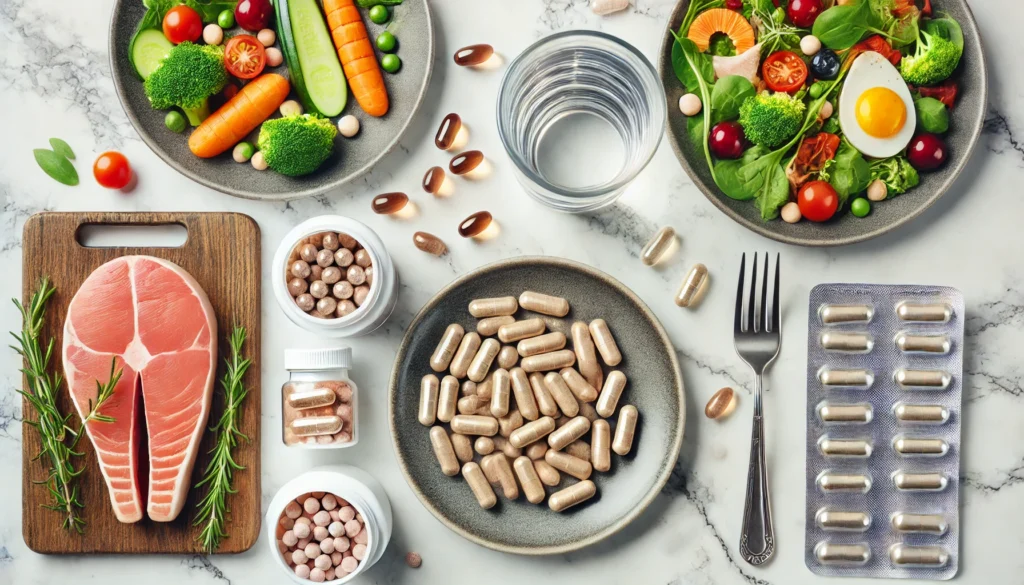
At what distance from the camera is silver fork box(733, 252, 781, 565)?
1.61m

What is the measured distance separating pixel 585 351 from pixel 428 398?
1.10 ft

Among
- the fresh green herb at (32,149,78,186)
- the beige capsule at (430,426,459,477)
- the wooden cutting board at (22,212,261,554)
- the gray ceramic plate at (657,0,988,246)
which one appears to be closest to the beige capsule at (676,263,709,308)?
the gray ceramic plate at (657,0,988,246)

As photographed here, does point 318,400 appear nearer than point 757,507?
Yes

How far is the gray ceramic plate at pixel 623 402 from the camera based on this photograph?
5.15ft

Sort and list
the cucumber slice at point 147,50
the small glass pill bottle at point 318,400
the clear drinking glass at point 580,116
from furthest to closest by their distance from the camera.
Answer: the cucumber slice at point 147,50
the small glass pill bottle at point 318,400
the clear drinking glass at point 580,116

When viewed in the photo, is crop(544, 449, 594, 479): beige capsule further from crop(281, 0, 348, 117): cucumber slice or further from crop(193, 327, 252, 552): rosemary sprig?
crop(281, 0, 348, 117): cucumber slice

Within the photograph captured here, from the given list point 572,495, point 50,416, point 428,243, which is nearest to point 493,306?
point 428,243

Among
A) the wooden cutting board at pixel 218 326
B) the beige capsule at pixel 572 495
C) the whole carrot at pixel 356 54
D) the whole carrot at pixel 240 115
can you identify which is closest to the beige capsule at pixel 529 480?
the beige capsule at pixel 572 495

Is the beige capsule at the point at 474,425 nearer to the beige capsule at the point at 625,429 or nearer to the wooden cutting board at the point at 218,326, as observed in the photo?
the beige capsule at the point at 625,429

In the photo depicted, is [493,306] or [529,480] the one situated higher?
[493,306]

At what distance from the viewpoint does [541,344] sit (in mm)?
1598

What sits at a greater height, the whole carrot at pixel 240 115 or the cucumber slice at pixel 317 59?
the cucumber slice at pixel 317 59

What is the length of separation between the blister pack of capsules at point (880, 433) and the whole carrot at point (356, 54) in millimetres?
1021

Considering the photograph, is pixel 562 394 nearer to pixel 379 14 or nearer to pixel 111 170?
pixel 379 14
